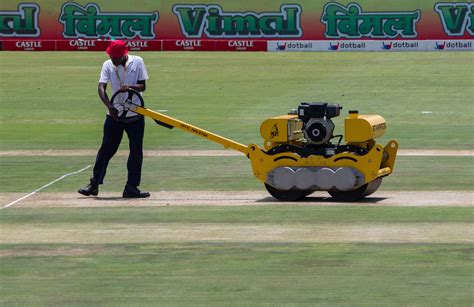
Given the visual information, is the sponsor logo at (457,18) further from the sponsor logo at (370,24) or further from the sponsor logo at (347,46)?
the sponsor logo at (347,46)

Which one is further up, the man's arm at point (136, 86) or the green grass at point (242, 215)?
the man's arm at point (136, 86)

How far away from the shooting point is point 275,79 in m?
36.8

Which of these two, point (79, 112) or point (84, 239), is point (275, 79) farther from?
point (84, 239)

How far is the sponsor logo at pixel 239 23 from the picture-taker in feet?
171

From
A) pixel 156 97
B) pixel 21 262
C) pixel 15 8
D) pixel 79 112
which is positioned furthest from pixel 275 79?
pixel 21 262

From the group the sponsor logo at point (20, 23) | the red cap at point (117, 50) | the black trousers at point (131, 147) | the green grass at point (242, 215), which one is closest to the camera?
the green grass at point (242, 215)

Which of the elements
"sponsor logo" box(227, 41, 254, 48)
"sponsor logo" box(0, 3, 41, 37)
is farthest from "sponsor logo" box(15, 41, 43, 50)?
"sponsor logo" box(227, 41, 254, 48)

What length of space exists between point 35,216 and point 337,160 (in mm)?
3295

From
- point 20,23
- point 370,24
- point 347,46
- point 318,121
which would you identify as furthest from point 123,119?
point 20,23

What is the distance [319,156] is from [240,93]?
18104 millimetres

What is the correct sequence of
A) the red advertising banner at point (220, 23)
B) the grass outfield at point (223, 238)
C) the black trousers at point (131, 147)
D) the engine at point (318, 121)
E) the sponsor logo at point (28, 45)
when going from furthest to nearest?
1. the sponsor logo at point (28, 45)
2. the red advertising banner at point (220, 23)
3. the black trousers at point (131, 147)
4. the engine at point (318, 121)
5. the grass outfield at point (223, 238)

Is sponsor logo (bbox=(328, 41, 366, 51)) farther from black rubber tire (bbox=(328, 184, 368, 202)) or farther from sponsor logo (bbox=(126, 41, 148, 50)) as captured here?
black rubber tire (bbox=(328, 184, 368, 202))

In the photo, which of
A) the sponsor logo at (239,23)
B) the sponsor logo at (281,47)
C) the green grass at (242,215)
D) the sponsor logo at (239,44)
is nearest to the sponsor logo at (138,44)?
the sponsor logo at (239,23)

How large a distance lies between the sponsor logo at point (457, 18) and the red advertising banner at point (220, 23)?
38mm
